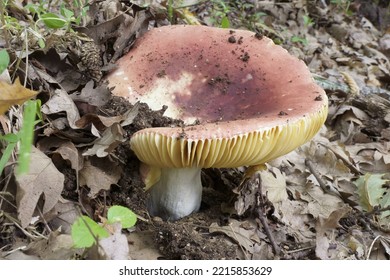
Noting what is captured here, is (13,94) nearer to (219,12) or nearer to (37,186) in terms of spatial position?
(37,186)

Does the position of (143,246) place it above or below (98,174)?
below

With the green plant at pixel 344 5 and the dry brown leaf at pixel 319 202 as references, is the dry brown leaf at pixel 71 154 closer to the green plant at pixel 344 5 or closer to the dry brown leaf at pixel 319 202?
the dry brown leaf at pixel 319 202

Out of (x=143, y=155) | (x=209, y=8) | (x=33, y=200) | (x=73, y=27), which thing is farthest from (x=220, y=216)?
(x=209, y=8)

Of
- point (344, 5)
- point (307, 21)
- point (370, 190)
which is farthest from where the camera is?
point (344, 5)

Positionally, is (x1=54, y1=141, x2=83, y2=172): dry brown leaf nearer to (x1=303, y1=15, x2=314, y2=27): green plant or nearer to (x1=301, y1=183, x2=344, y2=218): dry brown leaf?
(x1=301, y1=183, x2=344, y2=218): dry brown leaf

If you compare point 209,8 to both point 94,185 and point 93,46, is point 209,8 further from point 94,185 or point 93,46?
point 94,185

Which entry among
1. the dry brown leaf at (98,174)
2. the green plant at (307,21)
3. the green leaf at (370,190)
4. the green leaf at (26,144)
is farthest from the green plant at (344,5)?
the green leaf at (26,144)

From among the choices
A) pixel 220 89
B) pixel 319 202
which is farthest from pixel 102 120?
pixel 319 202
